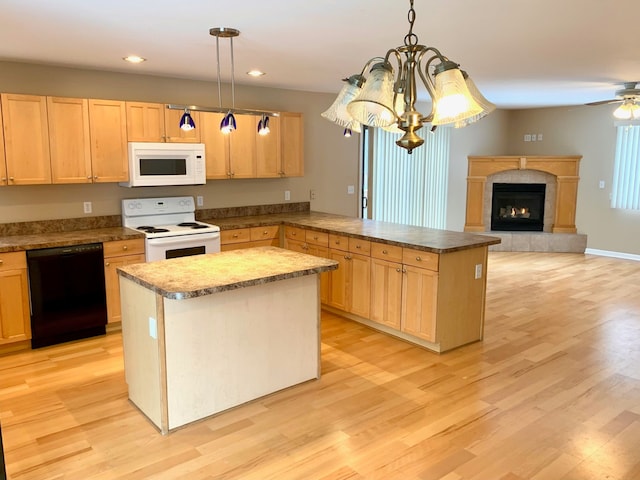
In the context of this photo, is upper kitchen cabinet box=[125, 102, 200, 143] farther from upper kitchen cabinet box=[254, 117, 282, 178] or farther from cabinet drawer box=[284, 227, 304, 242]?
cabinet drawer box=[284, 227, 304, 242]

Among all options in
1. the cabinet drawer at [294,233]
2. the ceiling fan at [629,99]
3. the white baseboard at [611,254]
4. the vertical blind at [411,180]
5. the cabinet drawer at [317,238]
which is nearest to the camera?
the cabinet drawer at [317,238]

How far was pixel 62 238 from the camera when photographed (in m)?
4.32

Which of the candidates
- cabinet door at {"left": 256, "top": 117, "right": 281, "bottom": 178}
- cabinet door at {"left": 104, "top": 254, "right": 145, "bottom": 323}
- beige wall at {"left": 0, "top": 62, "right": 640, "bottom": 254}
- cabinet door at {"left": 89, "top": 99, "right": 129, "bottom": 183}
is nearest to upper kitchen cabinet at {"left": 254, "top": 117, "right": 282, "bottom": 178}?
cabinet door at {"left": 256, "top": 117, "right": 281, "bottom": 178}

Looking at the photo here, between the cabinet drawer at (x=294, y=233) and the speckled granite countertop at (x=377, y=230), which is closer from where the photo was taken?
the speckled granite countertop at (x=377, y=230)

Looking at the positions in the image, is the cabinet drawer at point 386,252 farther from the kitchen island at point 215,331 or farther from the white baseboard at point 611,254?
the white baseboard at point 611,254

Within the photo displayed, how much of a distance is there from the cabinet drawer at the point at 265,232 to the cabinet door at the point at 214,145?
654mm

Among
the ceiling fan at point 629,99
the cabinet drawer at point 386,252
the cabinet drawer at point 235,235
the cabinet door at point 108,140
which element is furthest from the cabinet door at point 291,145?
the ceiling fan at point 629,99

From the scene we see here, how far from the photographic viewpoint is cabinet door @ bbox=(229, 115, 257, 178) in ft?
17.8

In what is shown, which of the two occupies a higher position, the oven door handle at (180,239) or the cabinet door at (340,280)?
the oven door handle at (180,239)

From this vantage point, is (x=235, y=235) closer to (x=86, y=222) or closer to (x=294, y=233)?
(x=294, y=233)

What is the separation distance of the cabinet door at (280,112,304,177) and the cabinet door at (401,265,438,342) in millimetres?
2262

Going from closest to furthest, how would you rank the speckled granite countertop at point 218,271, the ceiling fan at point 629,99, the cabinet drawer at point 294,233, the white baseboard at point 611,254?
the speckled granite countertop at point 218,271, the cabinet drawer at point 294,233, the ceiling fan at point 629,99, the white baseboard at point 611,254

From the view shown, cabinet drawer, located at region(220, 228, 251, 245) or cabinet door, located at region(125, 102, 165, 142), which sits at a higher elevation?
cabinet door, located at region(125, 102, 165, 142)

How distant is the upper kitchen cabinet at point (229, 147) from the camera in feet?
17.1
